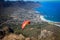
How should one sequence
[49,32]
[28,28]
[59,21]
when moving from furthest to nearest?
[59,21] < [28,28] < [49,32]

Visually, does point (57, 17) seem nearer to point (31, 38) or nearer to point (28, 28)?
point (28, 28)

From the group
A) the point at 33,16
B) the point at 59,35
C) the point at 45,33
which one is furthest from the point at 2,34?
the point at 33,16

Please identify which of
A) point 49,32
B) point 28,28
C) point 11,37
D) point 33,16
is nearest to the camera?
point 11,37

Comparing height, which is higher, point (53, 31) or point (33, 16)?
point (53, 31)

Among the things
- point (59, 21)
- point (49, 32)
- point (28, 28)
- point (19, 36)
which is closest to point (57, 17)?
point (59, 21)

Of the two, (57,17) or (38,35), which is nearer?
(38,35)

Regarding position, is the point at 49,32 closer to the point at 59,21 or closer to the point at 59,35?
the point at 59,35

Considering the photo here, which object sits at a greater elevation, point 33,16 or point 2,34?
point 2,34

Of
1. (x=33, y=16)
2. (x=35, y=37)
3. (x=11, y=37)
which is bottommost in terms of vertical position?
(x=33, y=16)

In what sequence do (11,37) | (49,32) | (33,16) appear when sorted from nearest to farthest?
(11,37) → (49,32) → (33,16)
